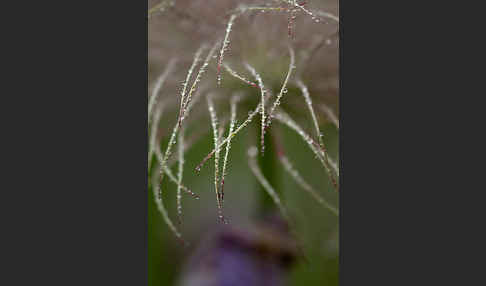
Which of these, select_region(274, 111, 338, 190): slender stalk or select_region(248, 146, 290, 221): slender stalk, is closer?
select_region(274, 111, 338, 190): slender stalk

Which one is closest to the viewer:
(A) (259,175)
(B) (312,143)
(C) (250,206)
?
(B) (312,143)

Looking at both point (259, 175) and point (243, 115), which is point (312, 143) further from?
point (243, 115)

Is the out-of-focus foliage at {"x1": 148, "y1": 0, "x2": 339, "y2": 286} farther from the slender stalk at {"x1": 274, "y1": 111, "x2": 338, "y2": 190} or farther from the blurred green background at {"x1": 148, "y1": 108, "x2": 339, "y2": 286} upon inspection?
the slender stalk at {"x1": 274, "y1": 111, "x2": 338, "y2": 190}

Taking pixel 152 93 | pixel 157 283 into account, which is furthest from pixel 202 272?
pixel 152 93

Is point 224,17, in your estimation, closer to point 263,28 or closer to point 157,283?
point 263,28

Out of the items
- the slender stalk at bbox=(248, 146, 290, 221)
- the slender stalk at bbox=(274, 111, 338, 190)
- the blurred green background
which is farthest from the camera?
the blurred green background

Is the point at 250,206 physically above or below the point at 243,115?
below

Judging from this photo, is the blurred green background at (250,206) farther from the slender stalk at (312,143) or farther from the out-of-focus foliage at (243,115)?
the slender stalk at (312,143)

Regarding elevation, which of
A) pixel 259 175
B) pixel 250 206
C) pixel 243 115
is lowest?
pixel 250 206

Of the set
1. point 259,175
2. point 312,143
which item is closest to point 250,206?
point 259,175

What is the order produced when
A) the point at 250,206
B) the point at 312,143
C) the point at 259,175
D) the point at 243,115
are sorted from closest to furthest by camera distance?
the point at 312,143 < the point at 259,175 < the point at 243,115 < the point at 250,206

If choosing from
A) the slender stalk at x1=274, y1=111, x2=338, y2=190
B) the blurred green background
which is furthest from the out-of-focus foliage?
the slender stalk at x1=274, y1=111, x2=338, y2=190
